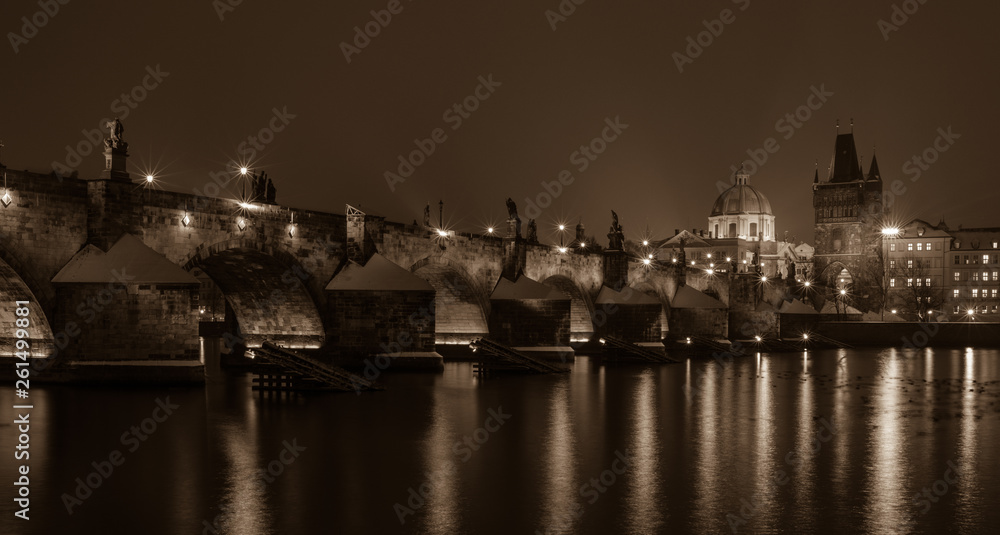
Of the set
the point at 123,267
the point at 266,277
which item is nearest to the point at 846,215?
the point at 266,277

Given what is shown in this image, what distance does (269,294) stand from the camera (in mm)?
34938

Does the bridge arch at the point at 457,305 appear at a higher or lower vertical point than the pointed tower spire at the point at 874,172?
lower

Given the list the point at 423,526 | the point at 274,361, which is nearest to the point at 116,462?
the point at 423,526

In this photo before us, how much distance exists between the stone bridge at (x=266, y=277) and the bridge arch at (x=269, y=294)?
5 cm

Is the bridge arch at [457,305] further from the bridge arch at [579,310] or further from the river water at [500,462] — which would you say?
the river water at [500,462]

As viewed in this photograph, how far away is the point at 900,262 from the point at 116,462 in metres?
120
